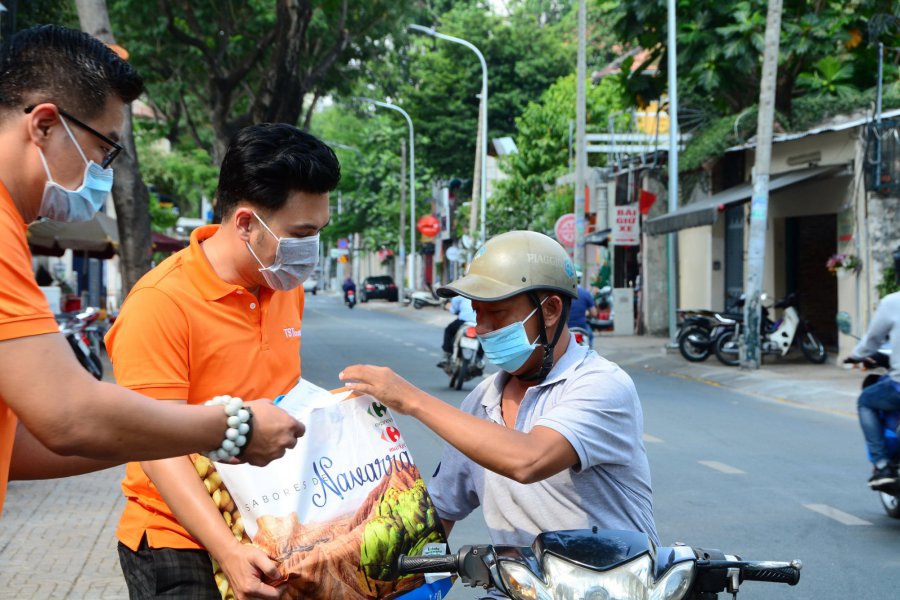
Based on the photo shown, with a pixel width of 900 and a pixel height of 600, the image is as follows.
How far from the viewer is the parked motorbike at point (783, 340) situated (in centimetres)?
1930

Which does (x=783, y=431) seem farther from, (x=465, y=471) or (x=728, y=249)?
(x=728, y=249)

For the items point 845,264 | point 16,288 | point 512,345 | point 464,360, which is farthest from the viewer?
point 845,264

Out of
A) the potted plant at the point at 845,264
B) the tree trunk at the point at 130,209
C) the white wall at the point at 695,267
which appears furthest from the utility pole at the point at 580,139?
the tree trunk at the point at 130,209

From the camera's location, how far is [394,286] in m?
62.0

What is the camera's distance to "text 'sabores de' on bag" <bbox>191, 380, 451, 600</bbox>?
99.7 inches

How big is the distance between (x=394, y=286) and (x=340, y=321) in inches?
958

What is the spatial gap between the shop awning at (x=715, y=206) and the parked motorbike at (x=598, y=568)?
16932 mm

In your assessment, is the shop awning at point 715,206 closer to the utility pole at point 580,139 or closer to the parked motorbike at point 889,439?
the utility pole at point 580,139

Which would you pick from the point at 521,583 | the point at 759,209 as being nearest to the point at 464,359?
the point at 759,209

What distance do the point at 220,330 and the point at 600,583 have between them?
1.07m

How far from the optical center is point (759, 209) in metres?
18.4

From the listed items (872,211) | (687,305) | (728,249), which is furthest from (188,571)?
(687,305)

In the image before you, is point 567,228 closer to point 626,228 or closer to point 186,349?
point 626,228

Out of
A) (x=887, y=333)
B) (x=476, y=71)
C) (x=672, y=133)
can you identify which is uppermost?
(x=476, y=71)
